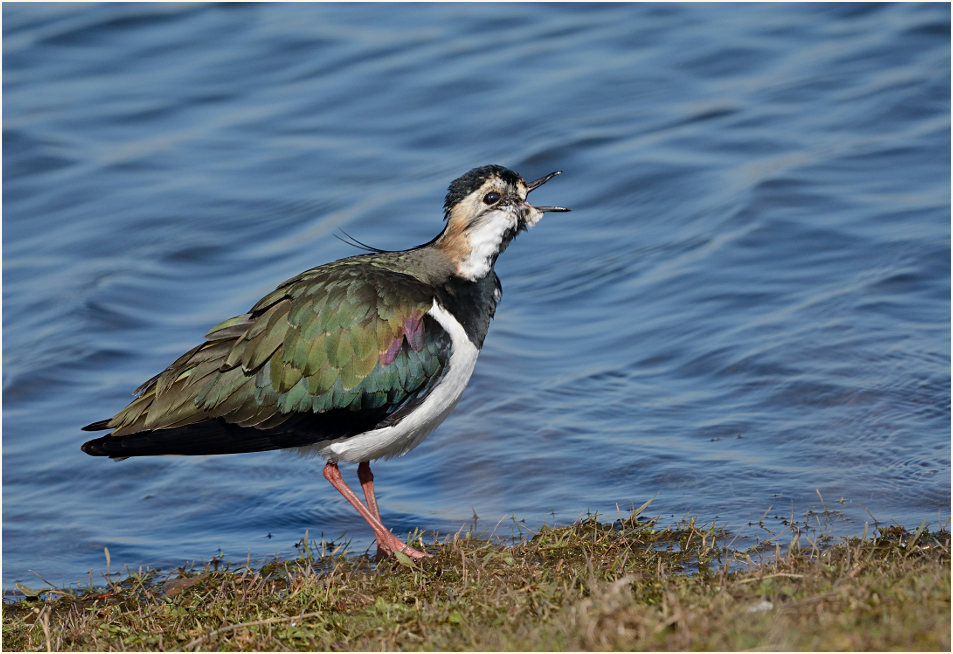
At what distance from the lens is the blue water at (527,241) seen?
7457 millimetres

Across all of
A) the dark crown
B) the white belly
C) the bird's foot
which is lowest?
the bird's foot

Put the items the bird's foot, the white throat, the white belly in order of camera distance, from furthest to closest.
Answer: the white throat → the white belly → the bird's foot

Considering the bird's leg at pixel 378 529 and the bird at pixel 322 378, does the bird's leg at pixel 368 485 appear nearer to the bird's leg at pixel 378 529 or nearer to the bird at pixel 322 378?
the bird's leg at pixel 378 529

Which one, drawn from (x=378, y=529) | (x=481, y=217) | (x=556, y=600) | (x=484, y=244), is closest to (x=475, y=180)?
(x=481, y=217)

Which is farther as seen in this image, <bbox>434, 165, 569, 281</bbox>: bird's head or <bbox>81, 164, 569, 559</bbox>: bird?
<bbox>434, 165, 569, 281</bbox>: bird's head

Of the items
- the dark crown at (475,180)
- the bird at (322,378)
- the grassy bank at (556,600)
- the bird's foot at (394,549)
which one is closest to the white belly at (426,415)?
the bird at (322,378)

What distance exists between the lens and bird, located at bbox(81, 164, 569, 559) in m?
6.06

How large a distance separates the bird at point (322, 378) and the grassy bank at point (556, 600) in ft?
2.11

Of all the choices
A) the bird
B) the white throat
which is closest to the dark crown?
the white throat

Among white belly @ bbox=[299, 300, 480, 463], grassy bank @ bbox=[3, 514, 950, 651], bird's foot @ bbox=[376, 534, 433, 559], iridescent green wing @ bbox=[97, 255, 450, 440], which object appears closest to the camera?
grassy bank @ bbox=[3, 514, 950, 651]

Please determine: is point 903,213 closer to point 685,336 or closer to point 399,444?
point 685,336

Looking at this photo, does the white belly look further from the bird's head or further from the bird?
the bird's head

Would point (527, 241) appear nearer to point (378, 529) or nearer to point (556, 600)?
point (378, 529)

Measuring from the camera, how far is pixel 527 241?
38.0ft
